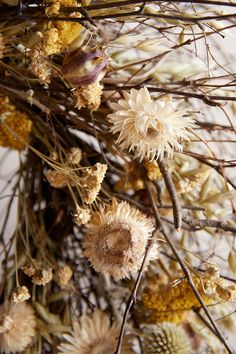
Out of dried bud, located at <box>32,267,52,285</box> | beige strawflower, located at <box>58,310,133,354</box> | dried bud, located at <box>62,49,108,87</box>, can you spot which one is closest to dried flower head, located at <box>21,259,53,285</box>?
dried bud, located at <box>32,267,52,285</box>

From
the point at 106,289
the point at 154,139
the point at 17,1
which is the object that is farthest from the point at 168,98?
the point at 106,289

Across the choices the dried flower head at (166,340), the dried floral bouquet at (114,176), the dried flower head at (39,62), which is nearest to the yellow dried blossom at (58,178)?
the dried floral bouquet at (114,176)

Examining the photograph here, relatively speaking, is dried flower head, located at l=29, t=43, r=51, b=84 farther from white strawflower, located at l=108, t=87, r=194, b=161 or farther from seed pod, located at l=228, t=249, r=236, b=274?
seed pod, located at l=228, t=249, r=236, b=274

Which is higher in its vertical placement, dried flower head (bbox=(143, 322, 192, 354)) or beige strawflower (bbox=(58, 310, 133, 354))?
beige strawflower (bbox=(58, 310, 133, 354))

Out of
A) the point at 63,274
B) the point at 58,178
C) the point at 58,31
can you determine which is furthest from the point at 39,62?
the point at 63,274

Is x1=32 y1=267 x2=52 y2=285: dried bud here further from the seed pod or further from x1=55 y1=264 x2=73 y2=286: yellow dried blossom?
the seed pod

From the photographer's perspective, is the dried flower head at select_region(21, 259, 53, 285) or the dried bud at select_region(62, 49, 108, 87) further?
the dried flower head at select_region(21, 259, 53, 285)

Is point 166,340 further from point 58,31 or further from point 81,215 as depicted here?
point 58,31

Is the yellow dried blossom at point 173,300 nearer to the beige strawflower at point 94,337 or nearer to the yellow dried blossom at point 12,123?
the beige strawflower at point 94,337

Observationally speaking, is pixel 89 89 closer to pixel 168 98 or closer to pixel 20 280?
pixel 168 98

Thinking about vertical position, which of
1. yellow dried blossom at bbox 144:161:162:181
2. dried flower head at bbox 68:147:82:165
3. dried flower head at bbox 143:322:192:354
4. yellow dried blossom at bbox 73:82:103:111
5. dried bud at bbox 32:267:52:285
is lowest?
dried flower head at bbox 143:322:192:354
